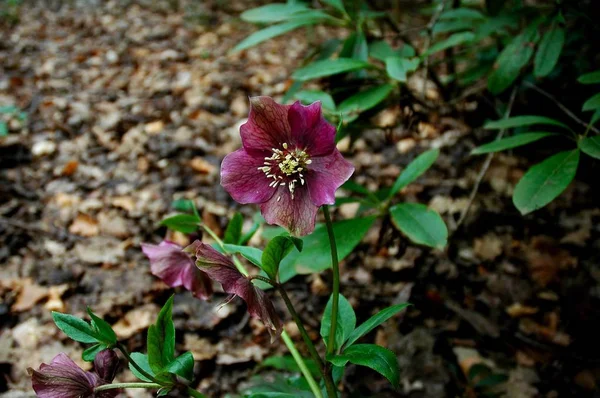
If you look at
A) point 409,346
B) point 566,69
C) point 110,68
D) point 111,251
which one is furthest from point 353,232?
point 110,68

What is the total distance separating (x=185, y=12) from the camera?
3.18m

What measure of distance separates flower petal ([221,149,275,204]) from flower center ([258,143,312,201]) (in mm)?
11

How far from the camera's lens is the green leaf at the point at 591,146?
97 centimetres

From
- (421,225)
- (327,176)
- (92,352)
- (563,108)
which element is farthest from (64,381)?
(563,108)

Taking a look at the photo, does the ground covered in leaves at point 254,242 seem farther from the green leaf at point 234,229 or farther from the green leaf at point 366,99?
the green leaf at point 234,229

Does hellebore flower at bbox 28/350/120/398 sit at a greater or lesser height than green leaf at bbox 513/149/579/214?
greater

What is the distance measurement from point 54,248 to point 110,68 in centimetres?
141

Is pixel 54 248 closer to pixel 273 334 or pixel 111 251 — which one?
pixel 111 251

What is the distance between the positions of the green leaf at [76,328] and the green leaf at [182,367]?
115mm

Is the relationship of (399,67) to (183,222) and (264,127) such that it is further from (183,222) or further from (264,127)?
(183,222)

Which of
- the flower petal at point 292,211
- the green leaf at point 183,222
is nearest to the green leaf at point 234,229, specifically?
the green leaf at point 183,222

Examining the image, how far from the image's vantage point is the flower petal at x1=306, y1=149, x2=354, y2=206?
0.71 metres

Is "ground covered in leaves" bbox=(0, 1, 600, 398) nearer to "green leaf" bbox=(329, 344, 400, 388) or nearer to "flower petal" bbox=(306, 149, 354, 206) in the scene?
"green leaf" bbox=(329, 344, 400, 388)

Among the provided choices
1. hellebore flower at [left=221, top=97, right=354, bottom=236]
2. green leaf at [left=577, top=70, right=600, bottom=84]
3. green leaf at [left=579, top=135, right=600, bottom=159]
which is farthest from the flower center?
green leaf at [left=577, top=70, right=600, bottom=84]
